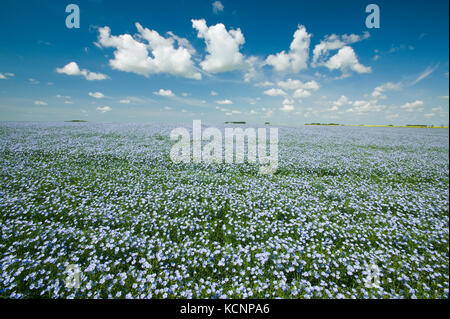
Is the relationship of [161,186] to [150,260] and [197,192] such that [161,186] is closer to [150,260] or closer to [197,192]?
[197,192]

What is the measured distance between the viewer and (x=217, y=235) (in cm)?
529

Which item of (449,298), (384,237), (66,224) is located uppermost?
(66,224)

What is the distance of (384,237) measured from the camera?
18.1 ft

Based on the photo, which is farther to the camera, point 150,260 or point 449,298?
point 150,260

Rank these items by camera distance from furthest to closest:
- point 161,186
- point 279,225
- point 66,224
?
point 161,186 → point 279,225 → point 66,224

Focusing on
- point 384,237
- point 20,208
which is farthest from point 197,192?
point 384,237

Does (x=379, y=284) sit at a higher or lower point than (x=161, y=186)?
lower

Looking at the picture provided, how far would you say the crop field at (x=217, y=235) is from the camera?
12.5 ft

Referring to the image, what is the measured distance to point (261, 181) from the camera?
9.48 meters

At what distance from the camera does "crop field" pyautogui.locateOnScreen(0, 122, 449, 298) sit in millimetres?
3809

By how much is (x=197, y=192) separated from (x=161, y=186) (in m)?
1.73
